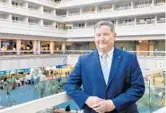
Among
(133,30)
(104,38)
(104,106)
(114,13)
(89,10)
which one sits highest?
(89,10)

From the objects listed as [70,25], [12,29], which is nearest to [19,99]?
[12,29]

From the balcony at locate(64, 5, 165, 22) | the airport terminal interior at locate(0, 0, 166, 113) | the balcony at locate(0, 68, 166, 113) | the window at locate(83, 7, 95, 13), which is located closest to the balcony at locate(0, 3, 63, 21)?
the airport terminal interior at locate(0, 0, 166, 113)

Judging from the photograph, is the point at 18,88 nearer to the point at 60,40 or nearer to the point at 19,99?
the point at 19,99

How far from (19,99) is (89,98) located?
1266 cm

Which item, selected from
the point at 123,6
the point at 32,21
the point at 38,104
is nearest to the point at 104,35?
the point at 38,104

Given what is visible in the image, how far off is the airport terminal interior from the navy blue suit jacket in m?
13.8

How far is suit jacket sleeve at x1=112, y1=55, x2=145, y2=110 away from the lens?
1902 mm

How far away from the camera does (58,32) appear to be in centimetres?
2812

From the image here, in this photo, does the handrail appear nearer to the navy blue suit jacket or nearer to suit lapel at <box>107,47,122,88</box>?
the navy blue suit jacket

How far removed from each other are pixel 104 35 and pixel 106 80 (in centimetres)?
31

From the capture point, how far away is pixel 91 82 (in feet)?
6.59

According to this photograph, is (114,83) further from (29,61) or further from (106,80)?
(29,61)

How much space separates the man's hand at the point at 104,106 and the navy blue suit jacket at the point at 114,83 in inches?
1.2

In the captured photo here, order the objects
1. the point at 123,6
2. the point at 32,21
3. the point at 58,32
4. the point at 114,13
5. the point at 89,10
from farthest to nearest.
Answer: the point at 89,10 → the point at 58,32 → the point at 32,21 → the point at 123,6 → the point at 114,13
